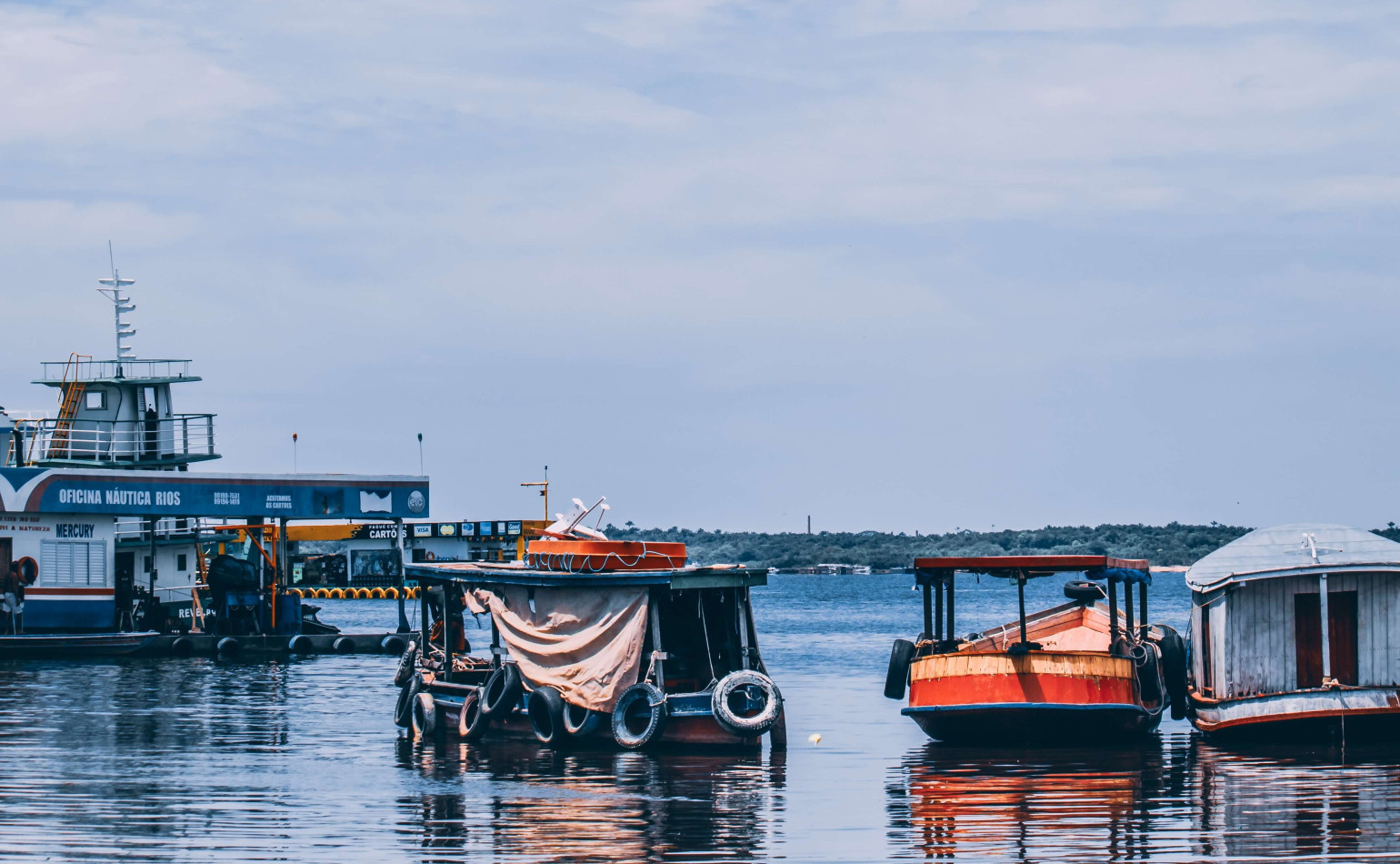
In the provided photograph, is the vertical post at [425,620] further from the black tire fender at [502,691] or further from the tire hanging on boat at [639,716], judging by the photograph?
the tire hanging on boat at [639,716]

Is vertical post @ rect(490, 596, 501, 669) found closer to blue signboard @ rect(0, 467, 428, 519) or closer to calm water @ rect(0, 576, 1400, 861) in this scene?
calm water @ rect(0, 576, 1400, 861)

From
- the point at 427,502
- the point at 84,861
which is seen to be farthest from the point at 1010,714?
the point at 427,502

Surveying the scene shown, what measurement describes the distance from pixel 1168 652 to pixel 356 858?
15.2m

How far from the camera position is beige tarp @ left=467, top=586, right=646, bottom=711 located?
2248cm

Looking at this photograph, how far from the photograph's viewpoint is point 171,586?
47.6 metres

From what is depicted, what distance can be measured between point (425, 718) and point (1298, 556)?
12695mm

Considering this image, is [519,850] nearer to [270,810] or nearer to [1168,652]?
[270,810]

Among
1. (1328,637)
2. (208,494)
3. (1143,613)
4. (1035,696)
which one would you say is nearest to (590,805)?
(1035,696)

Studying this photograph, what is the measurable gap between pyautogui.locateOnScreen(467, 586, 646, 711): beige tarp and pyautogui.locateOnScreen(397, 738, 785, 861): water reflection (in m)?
0.99

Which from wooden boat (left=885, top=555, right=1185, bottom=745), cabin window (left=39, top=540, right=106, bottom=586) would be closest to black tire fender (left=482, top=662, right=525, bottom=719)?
wooden boat (left=885, top=555, right=1185, bottom=745)

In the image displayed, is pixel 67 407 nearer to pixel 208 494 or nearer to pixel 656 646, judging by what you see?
pixel 208 494

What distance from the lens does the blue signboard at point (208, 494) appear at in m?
40.6

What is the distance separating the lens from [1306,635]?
22.0 meters

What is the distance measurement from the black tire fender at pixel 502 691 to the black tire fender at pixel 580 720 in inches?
35.7
